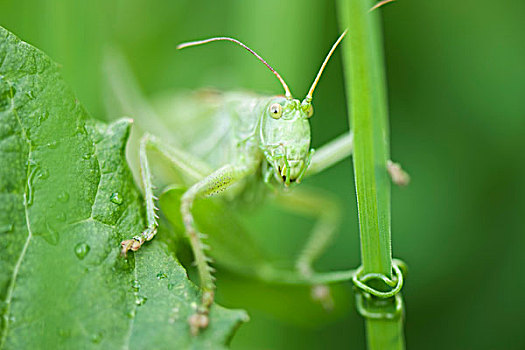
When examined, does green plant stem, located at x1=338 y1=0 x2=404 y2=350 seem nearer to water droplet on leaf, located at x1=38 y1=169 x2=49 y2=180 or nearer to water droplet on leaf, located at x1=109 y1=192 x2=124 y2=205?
water droplet on leaf, located at x1=109 y1=192 x2=124 y2=205

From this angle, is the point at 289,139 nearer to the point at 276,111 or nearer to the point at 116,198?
the point at 276,111

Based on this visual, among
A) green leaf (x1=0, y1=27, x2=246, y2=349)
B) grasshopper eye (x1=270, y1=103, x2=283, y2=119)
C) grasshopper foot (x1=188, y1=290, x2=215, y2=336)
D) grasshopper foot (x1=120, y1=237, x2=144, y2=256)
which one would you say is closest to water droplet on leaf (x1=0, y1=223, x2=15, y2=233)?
green leaf (x1=0, y1=27, x2=246, y2=349)

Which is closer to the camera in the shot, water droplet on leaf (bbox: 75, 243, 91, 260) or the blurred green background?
water droplet on leaf (bbox: 75, 243, 91, 260)

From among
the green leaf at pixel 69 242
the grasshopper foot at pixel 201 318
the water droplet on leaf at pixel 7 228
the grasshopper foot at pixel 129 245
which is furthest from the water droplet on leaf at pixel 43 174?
the grasshopper foot at pixel 201 318

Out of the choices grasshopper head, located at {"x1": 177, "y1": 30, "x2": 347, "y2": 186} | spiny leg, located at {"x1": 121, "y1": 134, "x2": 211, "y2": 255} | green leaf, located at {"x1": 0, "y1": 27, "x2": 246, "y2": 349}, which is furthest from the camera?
grasshopper head, located at {"x1": 177, "y1": 30, "x2": 347, "y2": 186}

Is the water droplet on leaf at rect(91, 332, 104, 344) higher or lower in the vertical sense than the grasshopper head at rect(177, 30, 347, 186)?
lower

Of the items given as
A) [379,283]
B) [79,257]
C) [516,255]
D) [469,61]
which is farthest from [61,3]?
[516,255]

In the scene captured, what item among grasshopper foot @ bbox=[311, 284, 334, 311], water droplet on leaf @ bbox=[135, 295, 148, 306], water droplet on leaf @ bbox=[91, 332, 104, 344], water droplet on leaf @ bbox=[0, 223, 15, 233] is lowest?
grasshopper foot @ bbox=[311, 284, 334, 311]

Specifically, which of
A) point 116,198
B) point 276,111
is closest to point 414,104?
point 276,111
